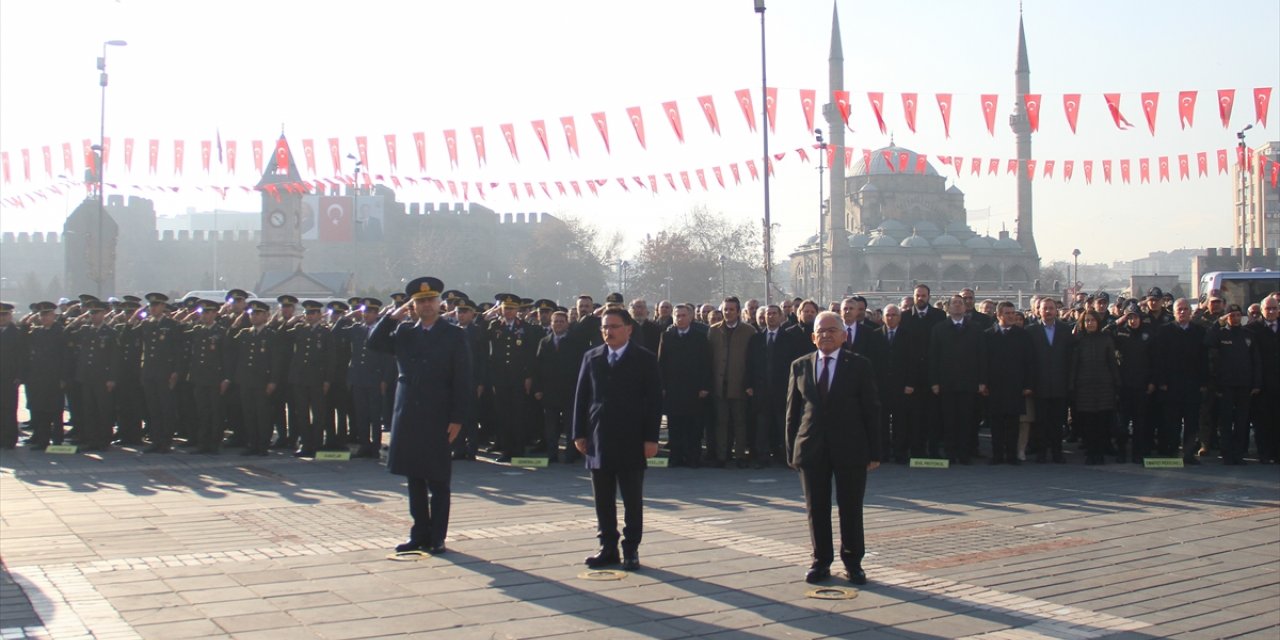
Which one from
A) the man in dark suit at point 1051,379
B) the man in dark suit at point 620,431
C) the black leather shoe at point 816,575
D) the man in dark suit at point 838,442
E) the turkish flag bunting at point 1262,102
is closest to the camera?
the black leather shoe at point 816,575

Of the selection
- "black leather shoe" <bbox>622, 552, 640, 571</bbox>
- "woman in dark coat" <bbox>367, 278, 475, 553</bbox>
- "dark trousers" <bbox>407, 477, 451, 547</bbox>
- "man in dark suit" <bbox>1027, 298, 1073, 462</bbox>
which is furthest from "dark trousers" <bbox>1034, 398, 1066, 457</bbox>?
"dark trousers" <bbox>407, 477, 451, 547</bbox>

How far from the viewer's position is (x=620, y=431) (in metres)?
7.83

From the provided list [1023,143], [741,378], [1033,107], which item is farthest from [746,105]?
[1023,143]

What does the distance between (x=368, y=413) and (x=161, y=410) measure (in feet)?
9.56

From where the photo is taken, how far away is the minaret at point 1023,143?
90375 millimetres

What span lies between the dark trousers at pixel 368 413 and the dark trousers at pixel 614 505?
6.99m

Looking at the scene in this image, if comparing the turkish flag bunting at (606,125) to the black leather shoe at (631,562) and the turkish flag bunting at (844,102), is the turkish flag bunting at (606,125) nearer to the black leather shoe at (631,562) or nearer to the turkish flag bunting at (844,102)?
the turkish flag bunting at (844,102)

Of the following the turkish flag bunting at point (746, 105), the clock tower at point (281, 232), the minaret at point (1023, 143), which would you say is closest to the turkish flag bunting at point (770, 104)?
the turkish flag bunting at point (746, 105)

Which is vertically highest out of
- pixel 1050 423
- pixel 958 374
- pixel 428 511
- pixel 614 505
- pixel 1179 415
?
pixel 958 374

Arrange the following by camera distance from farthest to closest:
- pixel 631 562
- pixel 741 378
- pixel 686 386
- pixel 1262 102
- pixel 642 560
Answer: pixel 1262 102 → pixel 741 378 → pixel 686 386 → pixel 642 560 → pixel 631 562

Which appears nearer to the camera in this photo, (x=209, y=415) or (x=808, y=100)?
(x=209, y=415)

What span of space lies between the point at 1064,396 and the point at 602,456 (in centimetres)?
828

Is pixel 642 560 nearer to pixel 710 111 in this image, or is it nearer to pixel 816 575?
pixel 816 575

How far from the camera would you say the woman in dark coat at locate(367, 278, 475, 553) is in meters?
8.20
